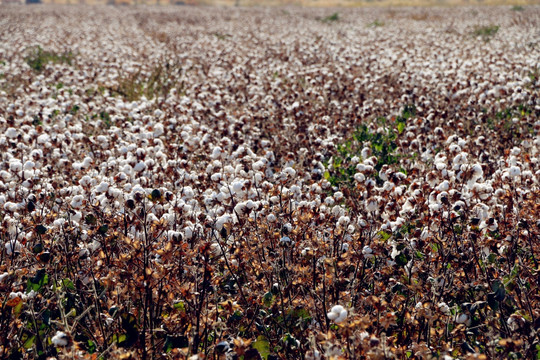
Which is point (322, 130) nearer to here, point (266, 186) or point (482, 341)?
point (266, 186)

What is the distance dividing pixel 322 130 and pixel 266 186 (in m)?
3.09

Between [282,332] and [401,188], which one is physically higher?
[401,188]

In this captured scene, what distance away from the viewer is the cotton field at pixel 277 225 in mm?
2998

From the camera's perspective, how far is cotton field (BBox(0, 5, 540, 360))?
300 centimetres

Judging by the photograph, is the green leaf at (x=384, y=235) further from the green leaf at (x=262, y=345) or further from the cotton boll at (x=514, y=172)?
the green leaf at (x=262, y=345)

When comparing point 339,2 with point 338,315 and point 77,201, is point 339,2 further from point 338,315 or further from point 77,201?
point 338,315

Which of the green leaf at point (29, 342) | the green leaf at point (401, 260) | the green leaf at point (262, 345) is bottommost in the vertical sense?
the green leaf at point (29, 342)

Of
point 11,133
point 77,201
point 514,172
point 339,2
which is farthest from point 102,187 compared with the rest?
point 339,2

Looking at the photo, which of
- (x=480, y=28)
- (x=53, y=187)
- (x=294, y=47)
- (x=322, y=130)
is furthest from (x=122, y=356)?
(x=480, y=28)

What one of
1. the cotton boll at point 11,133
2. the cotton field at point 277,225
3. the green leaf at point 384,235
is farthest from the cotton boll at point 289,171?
the cotton boll at point 11,133

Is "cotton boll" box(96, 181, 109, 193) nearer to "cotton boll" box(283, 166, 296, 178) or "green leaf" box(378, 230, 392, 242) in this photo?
"cotton boll" box(283, 166, 296, 178)

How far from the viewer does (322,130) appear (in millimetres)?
7688

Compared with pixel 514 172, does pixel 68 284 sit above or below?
below

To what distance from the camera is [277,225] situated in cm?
428
